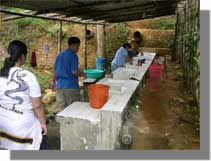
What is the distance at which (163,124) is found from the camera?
4.13 m

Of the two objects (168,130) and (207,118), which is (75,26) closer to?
(168,130)

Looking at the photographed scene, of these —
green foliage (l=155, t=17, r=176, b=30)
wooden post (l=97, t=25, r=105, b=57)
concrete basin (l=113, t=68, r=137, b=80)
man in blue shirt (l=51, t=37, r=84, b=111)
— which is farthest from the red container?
green foliage (l=155, t=17, r=176, b=30)

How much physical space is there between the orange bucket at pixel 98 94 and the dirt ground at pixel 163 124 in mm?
571

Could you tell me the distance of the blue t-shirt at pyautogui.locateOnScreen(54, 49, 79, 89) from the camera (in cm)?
450

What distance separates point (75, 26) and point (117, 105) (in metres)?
9.90

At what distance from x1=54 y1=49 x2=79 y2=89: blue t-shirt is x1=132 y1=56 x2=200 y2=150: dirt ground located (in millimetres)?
1189

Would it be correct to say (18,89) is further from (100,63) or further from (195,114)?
(100,63)

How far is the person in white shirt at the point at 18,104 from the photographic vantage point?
2486 millimetres

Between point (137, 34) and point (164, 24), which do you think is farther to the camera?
point (164, 24)

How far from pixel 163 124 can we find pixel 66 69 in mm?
1687

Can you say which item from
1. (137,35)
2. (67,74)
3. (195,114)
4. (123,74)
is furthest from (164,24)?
(67,74)

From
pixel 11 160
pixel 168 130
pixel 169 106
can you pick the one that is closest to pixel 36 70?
pixel 169 106

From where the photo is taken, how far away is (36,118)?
267cm

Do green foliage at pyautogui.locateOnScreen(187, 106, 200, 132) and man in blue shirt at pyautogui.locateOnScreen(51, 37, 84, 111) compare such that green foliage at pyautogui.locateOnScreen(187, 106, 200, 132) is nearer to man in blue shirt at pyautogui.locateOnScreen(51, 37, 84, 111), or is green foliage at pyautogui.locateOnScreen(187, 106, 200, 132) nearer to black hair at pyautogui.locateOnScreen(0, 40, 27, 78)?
man in blue shirt at pyautogui.locateOnScreen(51, 37, 84, 111)
